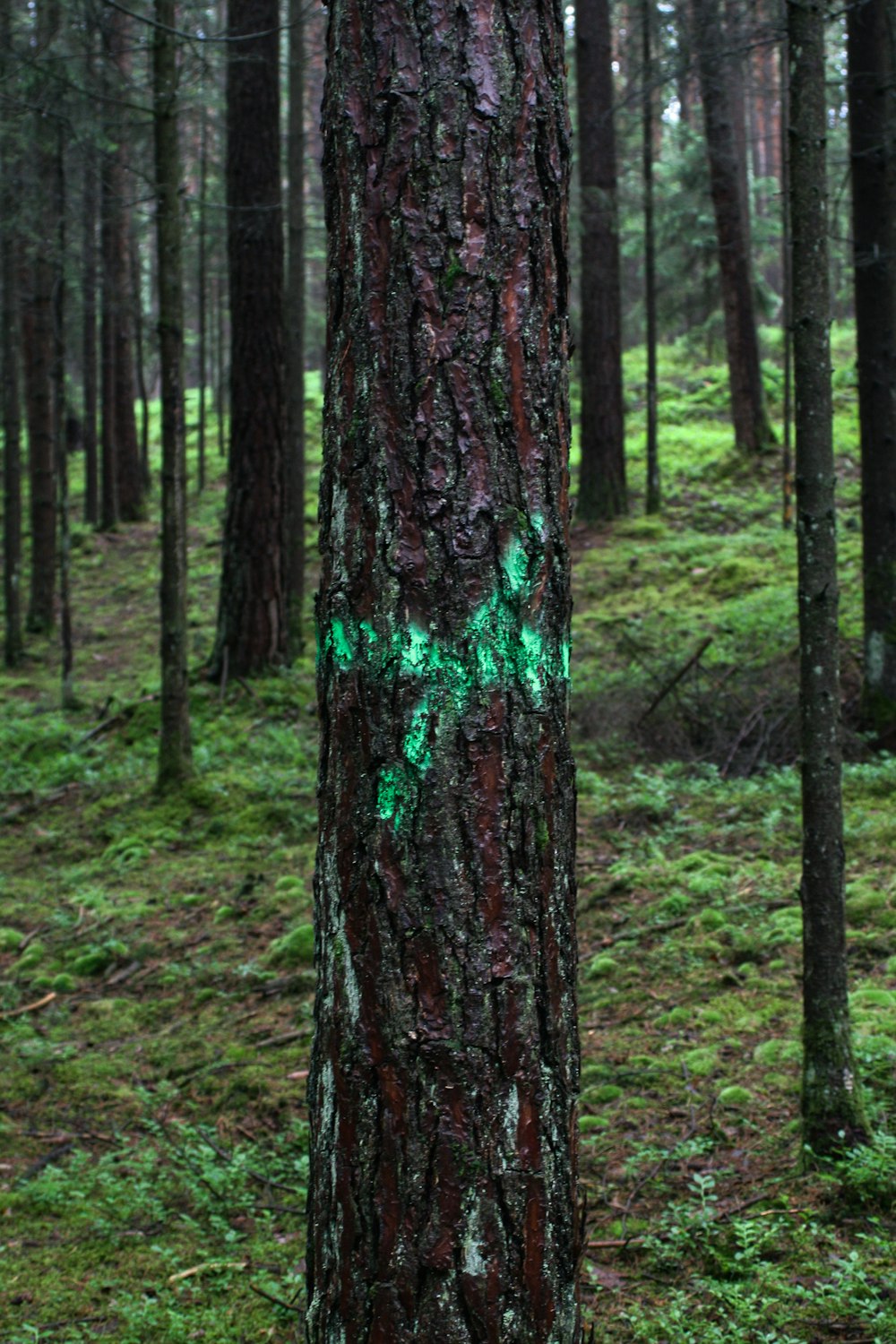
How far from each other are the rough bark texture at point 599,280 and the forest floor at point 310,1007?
181 inches

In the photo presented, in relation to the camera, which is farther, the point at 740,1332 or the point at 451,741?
the point at 740,1332

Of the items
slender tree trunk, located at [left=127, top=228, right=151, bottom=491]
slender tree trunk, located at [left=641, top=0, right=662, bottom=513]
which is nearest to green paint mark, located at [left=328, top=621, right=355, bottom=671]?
slender tree trunk, located at [left=641, top=0, right=662, bottom=513]

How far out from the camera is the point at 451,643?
195 cm

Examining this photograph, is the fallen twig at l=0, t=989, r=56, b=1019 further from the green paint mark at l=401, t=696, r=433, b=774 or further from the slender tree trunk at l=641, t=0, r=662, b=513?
the slender tree trunk at l=641, t=0, r=662, b=513

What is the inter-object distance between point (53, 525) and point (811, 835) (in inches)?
650

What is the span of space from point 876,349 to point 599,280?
8834 mm

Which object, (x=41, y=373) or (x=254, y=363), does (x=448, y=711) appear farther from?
(x=41, y=373)

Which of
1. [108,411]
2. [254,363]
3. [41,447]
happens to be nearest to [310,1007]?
[254,363]

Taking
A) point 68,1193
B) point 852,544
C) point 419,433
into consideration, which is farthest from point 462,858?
point 852,544

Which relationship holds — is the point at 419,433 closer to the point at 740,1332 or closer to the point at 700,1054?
the point at 740,1332

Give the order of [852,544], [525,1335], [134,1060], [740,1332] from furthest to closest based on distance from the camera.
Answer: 1. [852,544]
2. [134,1060]
3. [740,1332]
4. [525,1335]

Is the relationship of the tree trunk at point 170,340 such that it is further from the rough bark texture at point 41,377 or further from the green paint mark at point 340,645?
the green paint mark at point 340,645

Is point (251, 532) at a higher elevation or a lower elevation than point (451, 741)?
higher

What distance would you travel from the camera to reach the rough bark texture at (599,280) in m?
16.1
